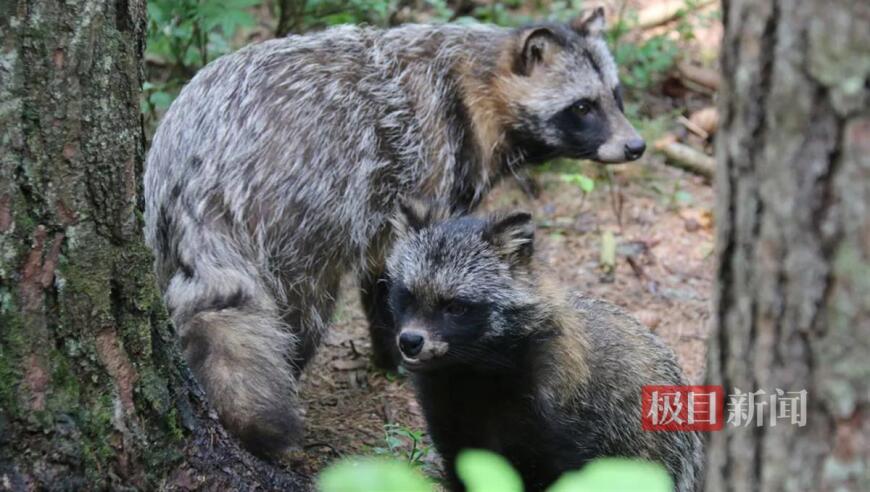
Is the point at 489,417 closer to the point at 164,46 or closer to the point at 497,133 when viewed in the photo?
the point at 497,133

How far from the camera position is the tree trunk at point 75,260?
121 inches

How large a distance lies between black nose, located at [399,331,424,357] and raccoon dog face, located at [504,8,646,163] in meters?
2.23

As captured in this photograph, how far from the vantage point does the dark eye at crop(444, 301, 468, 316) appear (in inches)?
171

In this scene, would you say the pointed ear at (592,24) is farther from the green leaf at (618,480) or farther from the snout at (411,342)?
the green leaf at (618,480)

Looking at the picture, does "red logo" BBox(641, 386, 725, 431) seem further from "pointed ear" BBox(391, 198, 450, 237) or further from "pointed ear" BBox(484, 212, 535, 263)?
"pointed ear" BBox(391, 198, 450, 237)

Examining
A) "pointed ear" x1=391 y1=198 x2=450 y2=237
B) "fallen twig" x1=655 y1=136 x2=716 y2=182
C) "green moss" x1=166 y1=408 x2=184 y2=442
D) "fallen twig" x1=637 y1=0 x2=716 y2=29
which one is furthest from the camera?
"fallen twig" x1=637 y1=0 x2=716 y2=29

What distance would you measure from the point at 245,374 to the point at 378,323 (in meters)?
1.66

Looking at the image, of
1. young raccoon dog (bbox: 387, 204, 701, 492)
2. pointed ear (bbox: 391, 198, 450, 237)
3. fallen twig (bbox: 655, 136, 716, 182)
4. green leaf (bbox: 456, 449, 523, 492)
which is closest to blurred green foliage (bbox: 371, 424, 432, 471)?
young raccoon dog (bbox: 387, 204, 701, 492)

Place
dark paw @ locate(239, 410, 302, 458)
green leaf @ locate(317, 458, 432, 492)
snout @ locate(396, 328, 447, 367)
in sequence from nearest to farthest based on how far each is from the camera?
green leaf @ locate(317, 458, 432, 492) → snout @ locate(396, 328, 447, 367) → dark paw @ locate(239, 410, 302, 458)

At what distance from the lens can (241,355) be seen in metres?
4.50

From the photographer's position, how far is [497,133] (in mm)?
6078

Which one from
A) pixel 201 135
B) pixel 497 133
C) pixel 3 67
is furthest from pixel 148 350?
pixel 497 133

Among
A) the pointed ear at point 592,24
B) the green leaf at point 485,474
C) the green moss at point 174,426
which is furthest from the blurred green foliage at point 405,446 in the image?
the green leaf at point 485,474

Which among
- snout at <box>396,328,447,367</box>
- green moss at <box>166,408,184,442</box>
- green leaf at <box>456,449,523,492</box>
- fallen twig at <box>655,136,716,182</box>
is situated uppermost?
green leaf at <box>456,449,523,492</box>
